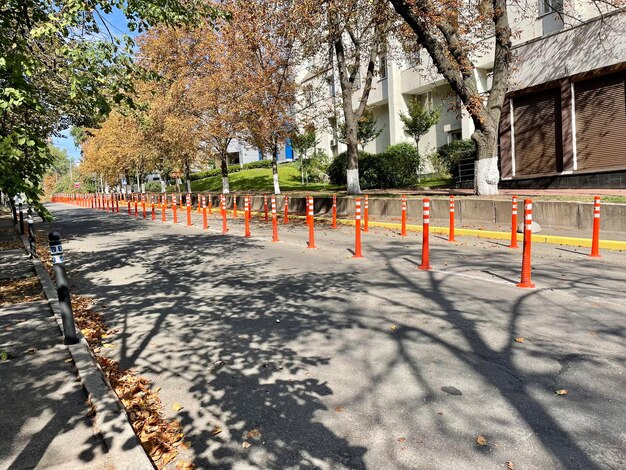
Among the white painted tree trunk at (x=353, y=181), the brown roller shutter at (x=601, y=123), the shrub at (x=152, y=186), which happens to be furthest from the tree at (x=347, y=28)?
the shrub at (x=152, y=186)

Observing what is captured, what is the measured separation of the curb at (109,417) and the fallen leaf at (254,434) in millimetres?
666

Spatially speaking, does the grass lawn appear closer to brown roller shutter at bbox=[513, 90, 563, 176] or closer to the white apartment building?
brown roller shutter at bbox=[513, 90, 563, 176]

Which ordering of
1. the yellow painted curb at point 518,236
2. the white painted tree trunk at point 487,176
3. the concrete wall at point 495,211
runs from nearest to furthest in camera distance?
the yellow painted curb at point 518,236
the concrete wall at point 495,211
the white painted tree trunk at point 487,176

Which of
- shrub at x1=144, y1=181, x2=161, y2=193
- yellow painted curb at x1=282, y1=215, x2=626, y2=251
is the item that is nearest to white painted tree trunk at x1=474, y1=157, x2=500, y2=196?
yellow painted curb at x1=282, y1=215, x2=626, y2=251

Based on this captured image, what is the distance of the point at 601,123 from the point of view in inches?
725

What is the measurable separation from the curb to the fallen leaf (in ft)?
2.18

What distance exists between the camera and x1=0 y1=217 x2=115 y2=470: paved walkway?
3.18m

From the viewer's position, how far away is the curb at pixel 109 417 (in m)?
3.07

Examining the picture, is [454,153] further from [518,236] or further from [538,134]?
[518,236]

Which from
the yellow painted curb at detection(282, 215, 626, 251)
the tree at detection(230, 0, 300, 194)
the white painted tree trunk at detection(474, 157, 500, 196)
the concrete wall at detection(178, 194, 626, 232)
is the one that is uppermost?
the tree at detection(230, 0, 300, 194)

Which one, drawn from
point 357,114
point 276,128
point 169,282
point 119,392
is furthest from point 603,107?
point 119,392

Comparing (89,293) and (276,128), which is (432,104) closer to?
(276,128)

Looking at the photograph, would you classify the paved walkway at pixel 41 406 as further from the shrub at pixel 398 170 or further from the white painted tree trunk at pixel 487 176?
the shrub at pixel 398 170

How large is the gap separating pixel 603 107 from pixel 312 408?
1896cm
